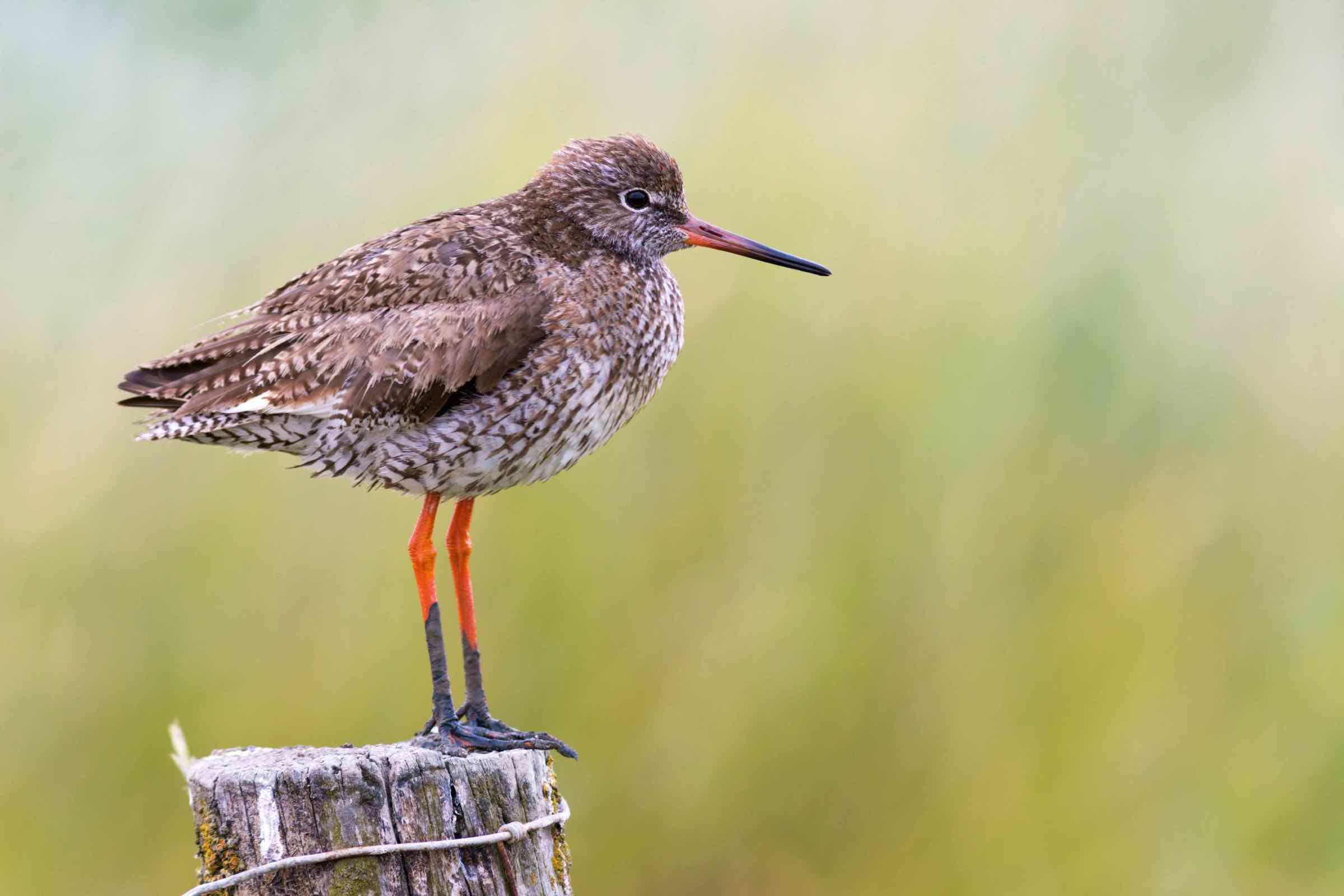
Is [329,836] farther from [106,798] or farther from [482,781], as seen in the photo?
[106,798]

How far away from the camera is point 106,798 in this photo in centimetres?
414

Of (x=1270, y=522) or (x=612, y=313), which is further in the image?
(x=1270, y=522)

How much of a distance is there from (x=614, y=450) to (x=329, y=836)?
2.05 m

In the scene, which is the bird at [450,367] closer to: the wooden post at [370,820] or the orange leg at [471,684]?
the orange leg at [471,684]

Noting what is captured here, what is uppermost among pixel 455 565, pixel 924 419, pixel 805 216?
pixel 805 216

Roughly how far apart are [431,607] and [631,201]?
1.31 metres

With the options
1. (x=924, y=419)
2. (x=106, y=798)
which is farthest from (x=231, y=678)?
(x=924, y=419)

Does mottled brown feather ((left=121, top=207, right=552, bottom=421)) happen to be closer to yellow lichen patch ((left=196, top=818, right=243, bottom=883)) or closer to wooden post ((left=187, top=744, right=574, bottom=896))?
wooden post ((left=187, top=744, right=574, bottom=896))

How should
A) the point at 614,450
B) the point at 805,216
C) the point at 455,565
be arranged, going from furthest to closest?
1. the point at 805,216
2. the point at 614,450
3. the point at 455,565

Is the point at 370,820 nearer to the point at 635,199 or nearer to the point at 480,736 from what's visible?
the point at 480,736

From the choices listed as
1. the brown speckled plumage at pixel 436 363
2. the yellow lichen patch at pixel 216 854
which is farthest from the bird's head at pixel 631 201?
the yellow lichen patch at pixel 216 854

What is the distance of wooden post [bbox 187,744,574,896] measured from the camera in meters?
2.71

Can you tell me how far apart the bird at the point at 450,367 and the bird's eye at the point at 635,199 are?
2.6 inches

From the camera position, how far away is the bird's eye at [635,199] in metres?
3.88
